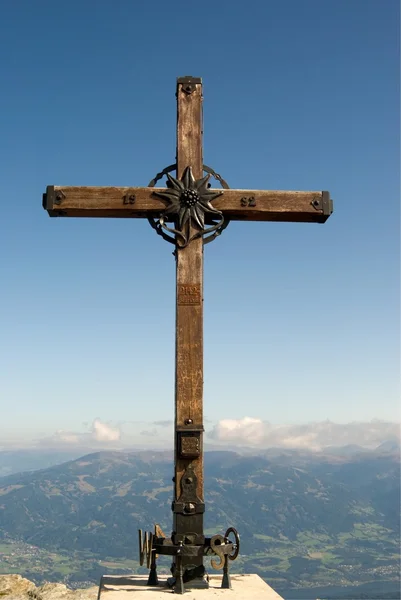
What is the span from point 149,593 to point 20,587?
12.2 feet

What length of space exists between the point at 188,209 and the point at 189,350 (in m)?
2.31

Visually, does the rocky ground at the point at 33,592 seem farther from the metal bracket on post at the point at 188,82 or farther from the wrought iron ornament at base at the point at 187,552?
the metal bracket on post at the point at 188,82

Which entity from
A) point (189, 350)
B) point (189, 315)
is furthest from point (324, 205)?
point (189, 350)

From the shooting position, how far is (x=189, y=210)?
9594 millimetres

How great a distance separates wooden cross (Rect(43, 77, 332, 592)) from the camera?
8852 mm

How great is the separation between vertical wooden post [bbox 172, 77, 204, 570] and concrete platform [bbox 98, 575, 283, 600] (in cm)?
51

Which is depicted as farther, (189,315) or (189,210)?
(189,210)

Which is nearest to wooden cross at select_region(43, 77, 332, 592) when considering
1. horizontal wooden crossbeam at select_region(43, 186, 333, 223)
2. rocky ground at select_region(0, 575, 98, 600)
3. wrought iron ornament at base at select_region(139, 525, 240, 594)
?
horizontal wooden crossbeam at select_region(43, 186, 333, 223)

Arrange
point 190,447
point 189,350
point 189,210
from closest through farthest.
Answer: point 190,447 < point 189,350 < point 189,210

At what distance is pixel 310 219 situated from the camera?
33.6ft

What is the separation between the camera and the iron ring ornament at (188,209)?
9523 millimetres

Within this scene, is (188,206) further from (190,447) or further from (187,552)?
(187,552)

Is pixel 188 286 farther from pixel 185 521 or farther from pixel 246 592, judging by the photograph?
pixel 246 592

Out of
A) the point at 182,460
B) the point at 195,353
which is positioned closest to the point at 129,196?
the point at 195,353
